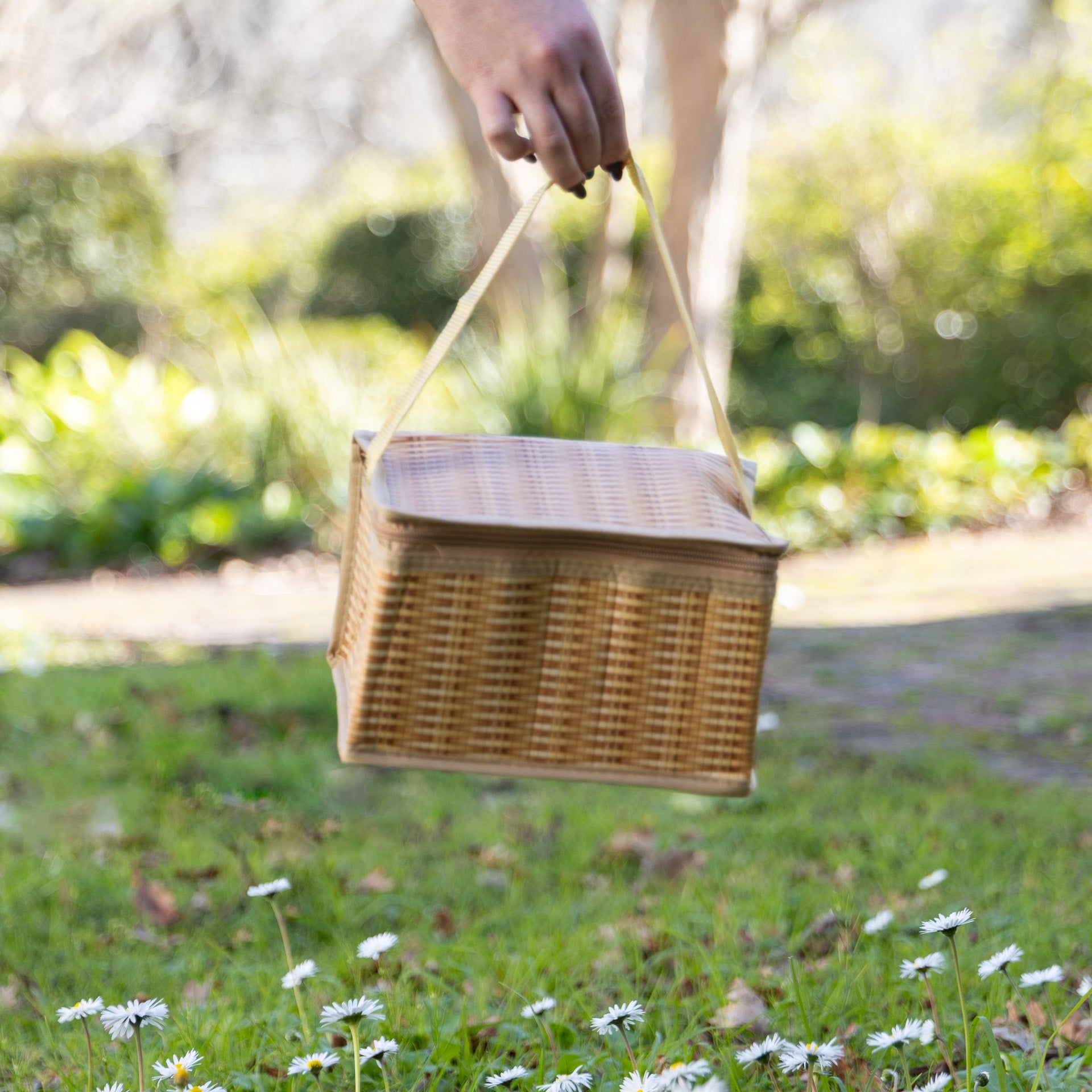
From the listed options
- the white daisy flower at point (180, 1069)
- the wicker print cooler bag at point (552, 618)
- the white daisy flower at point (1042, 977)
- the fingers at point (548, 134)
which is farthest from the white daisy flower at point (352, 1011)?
the fingers at point (548, 134)

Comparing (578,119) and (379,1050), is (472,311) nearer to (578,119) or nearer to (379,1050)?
(578,119)

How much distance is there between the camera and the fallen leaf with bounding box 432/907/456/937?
2152mm

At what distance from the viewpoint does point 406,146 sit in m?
19.8

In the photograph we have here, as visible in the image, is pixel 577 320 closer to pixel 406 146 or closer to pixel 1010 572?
pixel 1010 572

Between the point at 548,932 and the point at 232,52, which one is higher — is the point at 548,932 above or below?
below

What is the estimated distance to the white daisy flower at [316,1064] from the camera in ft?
4.01

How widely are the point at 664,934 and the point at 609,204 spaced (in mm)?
6706

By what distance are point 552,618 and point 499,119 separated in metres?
0.54

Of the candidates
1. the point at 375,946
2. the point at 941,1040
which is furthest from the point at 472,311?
the point at 941,1040

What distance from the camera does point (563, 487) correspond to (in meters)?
1.43

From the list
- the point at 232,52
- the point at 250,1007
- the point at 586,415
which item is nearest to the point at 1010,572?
the point at 586,415

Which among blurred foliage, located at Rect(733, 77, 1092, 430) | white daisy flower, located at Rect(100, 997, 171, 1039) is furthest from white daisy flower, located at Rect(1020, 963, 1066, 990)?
blurred foliage, located at Rect(733, 77, 1092, 430)

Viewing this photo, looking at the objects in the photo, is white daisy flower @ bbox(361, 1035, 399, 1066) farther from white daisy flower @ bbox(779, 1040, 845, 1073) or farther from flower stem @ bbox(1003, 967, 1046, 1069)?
flower stem @ bbox(1003, 967, 1046, 1069)

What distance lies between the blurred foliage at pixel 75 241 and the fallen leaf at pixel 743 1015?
1069 cm
